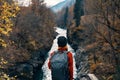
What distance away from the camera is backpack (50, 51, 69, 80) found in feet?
30.7

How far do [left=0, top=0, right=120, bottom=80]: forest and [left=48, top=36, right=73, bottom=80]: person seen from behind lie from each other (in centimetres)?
209

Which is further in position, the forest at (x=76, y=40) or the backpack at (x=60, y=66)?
the forest at (x=76, y=40)

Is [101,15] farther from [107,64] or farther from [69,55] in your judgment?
[69,55]

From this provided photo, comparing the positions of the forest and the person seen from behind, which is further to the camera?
the forest

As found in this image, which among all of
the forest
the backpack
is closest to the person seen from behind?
the backpack

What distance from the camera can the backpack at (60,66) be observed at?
30.7ft

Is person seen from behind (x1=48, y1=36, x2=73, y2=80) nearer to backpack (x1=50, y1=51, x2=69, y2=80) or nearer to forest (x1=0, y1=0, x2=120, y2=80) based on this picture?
backpack (x1=50, y1=51, x2=69, y2=80)

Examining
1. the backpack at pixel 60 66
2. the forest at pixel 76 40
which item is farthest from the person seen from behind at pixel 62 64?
the forest at pixel 76 40

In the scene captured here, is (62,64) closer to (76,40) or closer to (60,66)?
(60,66)

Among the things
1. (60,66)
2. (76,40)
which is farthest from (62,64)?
(76,40)

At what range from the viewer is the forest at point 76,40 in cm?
2035

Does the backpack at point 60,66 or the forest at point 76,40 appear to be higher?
the backpack at point 60,66

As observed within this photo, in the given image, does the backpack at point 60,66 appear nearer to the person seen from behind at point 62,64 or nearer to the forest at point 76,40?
the person seen from behind at point 62,64

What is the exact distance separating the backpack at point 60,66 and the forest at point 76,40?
6.76ft
